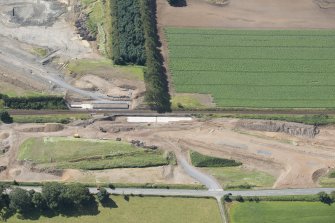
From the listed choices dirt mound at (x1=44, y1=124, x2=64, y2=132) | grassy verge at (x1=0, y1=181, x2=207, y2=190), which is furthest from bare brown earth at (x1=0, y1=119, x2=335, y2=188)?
grassy verge at (x1=0, y1=181, x2=207, y2=190)

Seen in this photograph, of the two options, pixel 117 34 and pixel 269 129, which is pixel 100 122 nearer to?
pixel 117 34

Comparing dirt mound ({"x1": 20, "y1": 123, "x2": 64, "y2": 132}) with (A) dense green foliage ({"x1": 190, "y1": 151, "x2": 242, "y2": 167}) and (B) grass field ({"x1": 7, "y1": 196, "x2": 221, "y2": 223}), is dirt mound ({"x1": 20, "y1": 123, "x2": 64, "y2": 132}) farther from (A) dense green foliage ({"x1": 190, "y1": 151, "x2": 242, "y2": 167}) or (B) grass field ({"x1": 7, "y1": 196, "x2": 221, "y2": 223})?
(A) dense green foliage ({"x1": 190, "y1": 151, "x2": 242, "y2": 167})

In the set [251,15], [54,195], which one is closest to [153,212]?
[54,195]

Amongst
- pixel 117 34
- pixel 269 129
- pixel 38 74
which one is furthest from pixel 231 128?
pixel 38 74

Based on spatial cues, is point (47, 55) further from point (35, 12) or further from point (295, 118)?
point (295, 118)

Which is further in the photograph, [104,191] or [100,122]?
[100,122]

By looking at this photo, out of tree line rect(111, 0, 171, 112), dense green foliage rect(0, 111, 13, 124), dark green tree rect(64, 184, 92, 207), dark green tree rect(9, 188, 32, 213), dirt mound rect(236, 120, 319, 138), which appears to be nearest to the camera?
dark green tree rect(9, 188, 32, 213)
